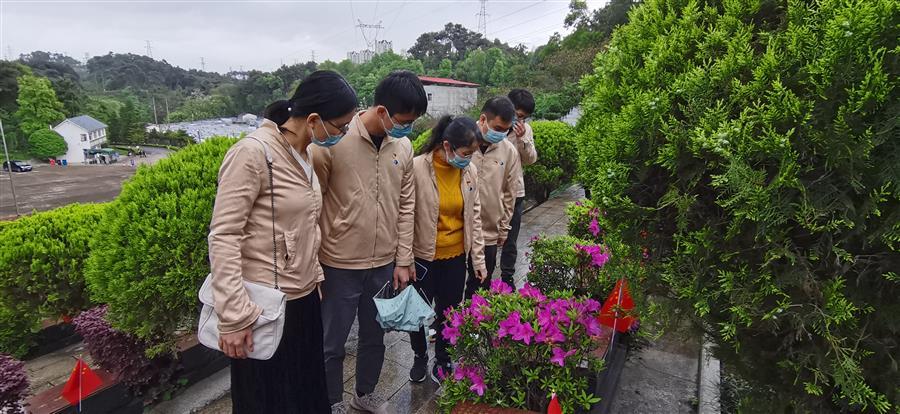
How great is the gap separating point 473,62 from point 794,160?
54.5 m

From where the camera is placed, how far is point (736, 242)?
1.45m

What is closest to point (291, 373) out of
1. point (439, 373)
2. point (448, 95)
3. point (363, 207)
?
point (363, 207)

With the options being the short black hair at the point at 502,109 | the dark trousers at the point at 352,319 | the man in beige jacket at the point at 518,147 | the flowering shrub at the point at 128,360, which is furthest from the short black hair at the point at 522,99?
the flowering shrub at the point at 128,360

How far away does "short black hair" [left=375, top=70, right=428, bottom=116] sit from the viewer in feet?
7.50

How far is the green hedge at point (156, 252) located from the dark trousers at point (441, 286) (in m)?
1.39

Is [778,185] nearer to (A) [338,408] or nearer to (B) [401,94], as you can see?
(B) [401,94]

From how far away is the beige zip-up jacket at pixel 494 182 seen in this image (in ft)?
10.9

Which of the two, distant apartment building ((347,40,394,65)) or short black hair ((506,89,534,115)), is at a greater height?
distant apartment building ((347,40,394,65))

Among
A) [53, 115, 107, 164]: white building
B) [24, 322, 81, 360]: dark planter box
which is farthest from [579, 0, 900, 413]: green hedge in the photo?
[53, 115, 107, 164]: white building

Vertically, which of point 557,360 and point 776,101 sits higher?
point 776,101

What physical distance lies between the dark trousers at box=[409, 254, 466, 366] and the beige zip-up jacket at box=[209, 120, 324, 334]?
3.04ft

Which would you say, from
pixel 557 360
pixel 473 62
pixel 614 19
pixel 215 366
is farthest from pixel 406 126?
pixel 473 62

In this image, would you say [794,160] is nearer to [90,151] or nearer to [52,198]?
[52,198]

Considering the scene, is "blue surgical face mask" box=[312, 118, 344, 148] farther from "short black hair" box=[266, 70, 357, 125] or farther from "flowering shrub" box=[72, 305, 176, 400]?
"flowering shrub" box=[72, 305, 176, 400]
